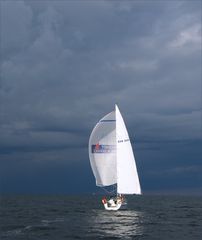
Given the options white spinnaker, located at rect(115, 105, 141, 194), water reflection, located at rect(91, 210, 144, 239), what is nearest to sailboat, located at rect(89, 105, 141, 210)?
white spinnaker, located at rect(115, 105, 141, 194)

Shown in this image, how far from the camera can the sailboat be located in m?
69.8

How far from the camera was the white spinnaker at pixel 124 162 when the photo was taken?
70.4 metres

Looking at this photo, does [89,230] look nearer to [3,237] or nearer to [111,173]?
[3,237]

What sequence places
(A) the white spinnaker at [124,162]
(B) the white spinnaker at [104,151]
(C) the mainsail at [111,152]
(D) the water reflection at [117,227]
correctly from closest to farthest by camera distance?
(D) the water reflection at [117,227] < (B) the white spinnaker at [104,151] < (C) the mainsail at [111,152] < (A) the white spinnaker at [124,162]

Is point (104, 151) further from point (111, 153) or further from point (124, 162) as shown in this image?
point (124, 162)

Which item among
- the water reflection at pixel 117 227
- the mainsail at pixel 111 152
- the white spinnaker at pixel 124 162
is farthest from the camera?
the white spinnaker at pixel 124 162

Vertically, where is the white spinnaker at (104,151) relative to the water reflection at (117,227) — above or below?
above

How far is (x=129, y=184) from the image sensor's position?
236 feet

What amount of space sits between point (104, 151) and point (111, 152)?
115 cm

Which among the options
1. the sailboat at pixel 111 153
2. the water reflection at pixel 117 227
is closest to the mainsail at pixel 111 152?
the sailboat at pixel 111 153

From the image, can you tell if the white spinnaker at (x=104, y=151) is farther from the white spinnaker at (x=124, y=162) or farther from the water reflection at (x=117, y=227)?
the water reflection at (x=117, y=227)

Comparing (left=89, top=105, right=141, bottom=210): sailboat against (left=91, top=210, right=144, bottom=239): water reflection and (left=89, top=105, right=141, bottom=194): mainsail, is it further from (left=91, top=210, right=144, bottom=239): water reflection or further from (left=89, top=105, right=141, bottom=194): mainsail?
(left=91, top=210, right=144, bottom=239): water reflection

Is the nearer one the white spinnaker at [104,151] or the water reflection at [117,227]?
the water reflection at [117,227]

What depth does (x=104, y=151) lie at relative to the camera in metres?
70.1
